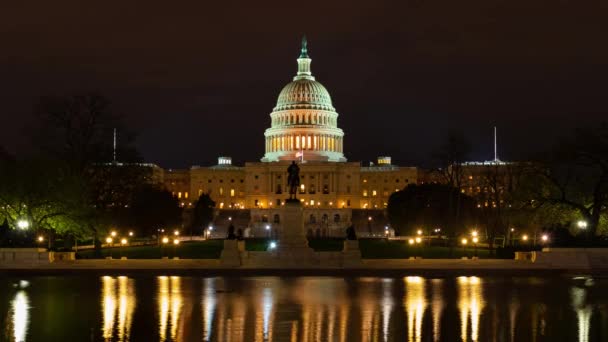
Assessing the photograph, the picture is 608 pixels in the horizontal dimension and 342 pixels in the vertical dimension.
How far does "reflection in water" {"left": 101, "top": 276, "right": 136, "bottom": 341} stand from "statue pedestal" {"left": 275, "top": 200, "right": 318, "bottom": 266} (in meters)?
10.9

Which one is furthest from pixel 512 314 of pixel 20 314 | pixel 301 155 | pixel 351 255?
pixel 301 155

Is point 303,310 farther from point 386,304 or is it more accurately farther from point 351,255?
point 351,255

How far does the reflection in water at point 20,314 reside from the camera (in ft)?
76.3

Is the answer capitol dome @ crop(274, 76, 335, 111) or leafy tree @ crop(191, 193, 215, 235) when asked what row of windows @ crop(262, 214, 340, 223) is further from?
capitol dome @ crop(274, 76, 335, 111)

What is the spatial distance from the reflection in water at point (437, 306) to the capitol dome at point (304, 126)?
134 meters

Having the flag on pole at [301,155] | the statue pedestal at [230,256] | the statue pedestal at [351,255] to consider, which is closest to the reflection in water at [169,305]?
the statue pedestal at [230,256]

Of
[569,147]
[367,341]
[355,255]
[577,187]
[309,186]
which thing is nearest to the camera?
[367,341]

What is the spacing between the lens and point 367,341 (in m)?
22.1

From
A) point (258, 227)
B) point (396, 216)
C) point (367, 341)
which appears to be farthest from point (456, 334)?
point (258, 227)

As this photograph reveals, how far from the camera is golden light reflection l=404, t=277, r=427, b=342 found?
2356 cm

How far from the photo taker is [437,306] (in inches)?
1148

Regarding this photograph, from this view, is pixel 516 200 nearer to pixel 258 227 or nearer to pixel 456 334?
pixel 456 334

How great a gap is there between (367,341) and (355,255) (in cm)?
2639

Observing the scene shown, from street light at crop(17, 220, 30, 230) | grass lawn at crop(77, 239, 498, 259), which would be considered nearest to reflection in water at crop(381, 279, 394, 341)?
grass lawn at crop(77, 239, 498, 259)
